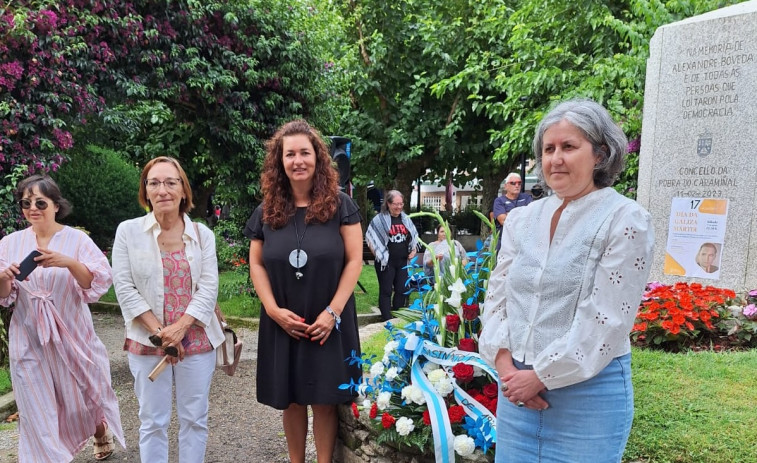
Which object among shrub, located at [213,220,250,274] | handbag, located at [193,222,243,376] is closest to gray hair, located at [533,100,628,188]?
handbag, located at [193,222,243,376]

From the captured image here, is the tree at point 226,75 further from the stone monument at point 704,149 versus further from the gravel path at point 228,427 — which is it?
the stone monument at point 704,149

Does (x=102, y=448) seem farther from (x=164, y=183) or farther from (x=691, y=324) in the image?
(x=691, y=324)

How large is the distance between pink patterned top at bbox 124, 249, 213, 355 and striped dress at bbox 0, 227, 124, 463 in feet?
2.29

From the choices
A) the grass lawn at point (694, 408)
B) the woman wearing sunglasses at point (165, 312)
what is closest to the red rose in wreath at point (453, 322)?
the grass lawn at point (694, 408)

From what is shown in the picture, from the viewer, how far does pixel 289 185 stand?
3135 millimetres

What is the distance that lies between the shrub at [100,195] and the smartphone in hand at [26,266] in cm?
888

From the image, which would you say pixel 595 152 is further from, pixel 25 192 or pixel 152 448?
pixel 25 192

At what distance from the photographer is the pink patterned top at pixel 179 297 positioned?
300 cm

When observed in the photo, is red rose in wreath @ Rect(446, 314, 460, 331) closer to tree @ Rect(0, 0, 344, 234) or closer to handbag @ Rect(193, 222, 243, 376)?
handbag @ Rect(193, 222, 243, 376)

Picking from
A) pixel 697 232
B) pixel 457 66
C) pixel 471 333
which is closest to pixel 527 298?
pixel 471 333

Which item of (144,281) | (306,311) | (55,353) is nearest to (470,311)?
(306,311)

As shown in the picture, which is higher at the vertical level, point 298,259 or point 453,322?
point 298,259

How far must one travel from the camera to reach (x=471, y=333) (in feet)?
10.4

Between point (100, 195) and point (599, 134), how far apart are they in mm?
11942
